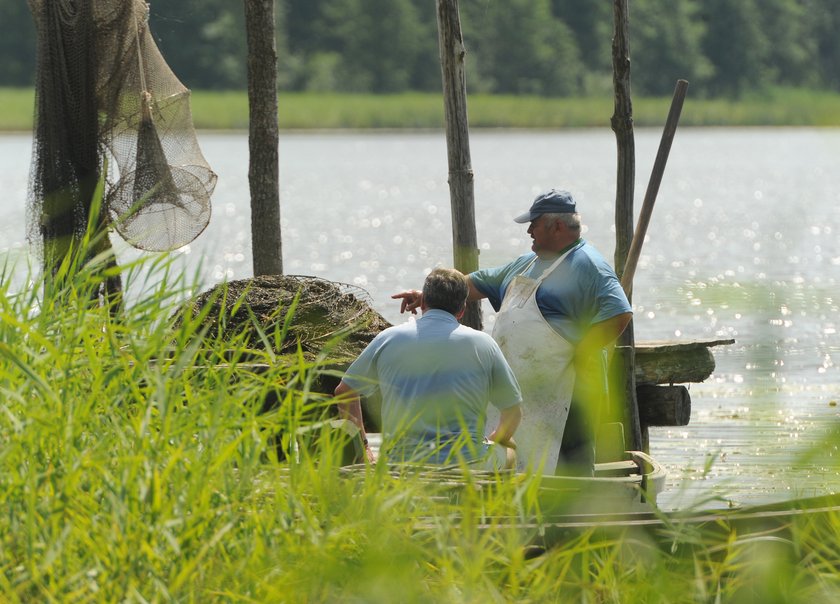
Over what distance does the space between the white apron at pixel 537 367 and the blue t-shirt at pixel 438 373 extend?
93 centimetres

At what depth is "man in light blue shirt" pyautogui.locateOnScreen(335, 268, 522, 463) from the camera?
492 cm

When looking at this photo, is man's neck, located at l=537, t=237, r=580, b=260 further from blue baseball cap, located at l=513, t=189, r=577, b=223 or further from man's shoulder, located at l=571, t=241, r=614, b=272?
blue baseball cap, located at l=513, t=189, r=577, b=223

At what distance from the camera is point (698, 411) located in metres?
11.5

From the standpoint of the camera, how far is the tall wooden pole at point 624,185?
7363 mm

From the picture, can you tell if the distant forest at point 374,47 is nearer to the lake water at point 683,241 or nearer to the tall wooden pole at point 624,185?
the lake water at point 683,241

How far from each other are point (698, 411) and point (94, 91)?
5.86m

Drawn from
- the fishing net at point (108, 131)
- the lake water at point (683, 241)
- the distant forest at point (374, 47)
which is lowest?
the lake water at point (683, 241)

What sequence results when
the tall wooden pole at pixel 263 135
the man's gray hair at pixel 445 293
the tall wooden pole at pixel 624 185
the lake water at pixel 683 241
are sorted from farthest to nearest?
the tall wooden pole at pixel 263 135
the tall wooden pole at pixel 624 185
the man's gray hair at pixel 445 293
the lake water at pixel 683 241

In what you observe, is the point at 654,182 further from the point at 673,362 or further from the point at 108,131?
the point at 108,131

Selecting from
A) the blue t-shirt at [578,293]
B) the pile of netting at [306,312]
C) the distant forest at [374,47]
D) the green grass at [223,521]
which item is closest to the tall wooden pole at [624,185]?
the blue t-shirt at [578,293]

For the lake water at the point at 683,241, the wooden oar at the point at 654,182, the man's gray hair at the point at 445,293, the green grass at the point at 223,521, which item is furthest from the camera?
the wooden oar at the point at 654,182

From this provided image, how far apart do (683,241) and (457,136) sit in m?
23.8

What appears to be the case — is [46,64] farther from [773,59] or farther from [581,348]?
[773,59]

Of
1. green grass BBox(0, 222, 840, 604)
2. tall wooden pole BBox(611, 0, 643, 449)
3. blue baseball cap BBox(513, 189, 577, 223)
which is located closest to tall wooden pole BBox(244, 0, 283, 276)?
tall wooden pole BBox(611, 0, 643, 449)
